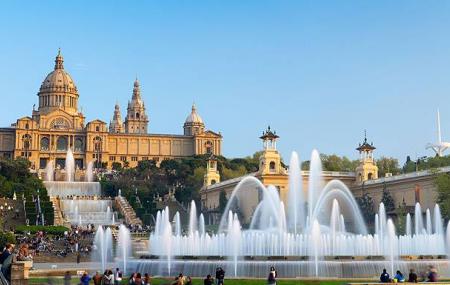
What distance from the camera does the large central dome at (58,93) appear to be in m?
150

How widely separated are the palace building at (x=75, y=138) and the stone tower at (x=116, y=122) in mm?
18401

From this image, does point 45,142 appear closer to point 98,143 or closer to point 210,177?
point 98,143

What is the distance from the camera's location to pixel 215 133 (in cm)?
14925

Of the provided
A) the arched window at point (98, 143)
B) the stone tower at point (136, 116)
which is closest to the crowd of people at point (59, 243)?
the arched window at point (98, 143)

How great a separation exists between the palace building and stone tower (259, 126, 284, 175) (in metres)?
68.0

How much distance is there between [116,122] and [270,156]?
4156 inches

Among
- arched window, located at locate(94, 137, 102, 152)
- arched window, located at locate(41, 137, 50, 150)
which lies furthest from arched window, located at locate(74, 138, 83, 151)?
arched window, located at locate(41, 137, 50, 150)

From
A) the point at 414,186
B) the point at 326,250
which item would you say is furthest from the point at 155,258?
the point at 414,186

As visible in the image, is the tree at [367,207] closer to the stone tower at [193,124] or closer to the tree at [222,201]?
the tree at [222,201]

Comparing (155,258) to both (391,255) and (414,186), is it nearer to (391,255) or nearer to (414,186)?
(391,255)

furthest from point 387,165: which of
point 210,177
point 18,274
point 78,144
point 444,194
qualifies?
point 18,274

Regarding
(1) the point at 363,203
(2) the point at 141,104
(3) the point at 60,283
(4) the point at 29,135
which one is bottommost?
(3) the point at 60,283

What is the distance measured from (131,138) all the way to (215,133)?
16953 mm

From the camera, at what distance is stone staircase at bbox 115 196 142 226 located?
232 feet
